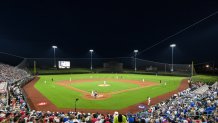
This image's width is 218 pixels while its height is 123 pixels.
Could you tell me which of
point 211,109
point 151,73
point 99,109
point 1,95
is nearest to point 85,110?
point 99,109

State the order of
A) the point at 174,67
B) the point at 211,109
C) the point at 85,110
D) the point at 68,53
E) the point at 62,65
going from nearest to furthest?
1. the point at 211,109
2. the point at 85,110
3. the point at 174,67
4. the point at 62,65
5. the point at 68,53

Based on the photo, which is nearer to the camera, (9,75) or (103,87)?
(103,87)

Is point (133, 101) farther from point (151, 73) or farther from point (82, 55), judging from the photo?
point (82, 55)

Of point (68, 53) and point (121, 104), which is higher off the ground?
point (68, 53)

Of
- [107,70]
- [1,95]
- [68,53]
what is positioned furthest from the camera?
[68,53]

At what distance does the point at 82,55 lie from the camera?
10056 centimetres

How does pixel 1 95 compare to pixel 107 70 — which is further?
pixel 107 70

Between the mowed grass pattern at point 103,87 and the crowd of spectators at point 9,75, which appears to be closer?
the mowed grass pattern at point 103,87

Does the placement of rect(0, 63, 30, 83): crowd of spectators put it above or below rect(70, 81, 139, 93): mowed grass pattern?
above

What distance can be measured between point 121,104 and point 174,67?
4688 cm

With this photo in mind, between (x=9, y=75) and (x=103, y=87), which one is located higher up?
(x=9, y=75)

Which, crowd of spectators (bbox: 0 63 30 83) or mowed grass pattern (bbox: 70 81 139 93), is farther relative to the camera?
crowd of spectators (bbox: 0 63 30 83)

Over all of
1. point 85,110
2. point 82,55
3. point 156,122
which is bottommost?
point 85,110

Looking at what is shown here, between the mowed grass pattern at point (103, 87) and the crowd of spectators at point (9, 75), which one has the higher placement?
the crowd of spectators at point (9, 75)
